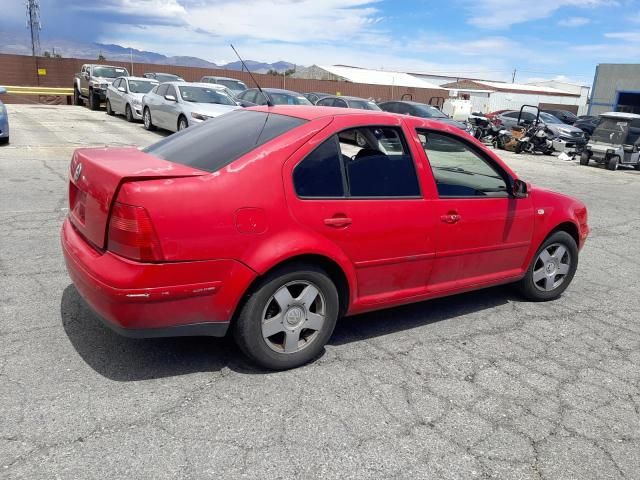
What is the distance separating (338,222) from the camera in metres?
3.31

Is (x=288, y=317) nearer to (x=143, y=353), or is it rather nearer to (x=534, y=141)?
(x=143, y=353)

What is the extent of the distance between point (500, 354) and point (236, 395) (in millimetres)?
1896

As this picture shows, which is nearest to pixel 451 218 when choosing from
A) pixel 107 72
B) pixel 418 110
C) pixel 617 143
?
pixel 418 110

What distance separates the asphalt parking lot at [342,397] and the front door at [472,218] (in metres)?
0.46

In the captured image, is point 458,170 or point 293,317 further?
point 458,170

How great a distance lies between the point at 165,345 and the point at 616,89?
1938 inches

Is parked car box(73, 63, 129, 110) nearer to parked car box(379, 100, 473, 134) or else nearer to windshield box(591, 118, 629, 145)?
parked car box(379, 100, 473, 134)

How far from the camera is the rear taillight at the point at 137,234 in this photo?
2.75m

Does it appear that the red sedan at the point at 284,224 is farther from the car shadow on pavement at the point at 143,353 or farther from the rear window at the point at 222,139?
the car shadow on pavement at the point at 143,353

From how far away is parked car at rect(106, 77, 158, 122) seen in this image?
18.0 metres

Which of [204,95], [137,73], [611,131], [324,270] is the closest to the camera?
[324,270]

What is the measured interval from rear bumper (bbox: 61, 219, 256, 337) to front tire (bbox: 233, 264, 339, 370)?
126 mm

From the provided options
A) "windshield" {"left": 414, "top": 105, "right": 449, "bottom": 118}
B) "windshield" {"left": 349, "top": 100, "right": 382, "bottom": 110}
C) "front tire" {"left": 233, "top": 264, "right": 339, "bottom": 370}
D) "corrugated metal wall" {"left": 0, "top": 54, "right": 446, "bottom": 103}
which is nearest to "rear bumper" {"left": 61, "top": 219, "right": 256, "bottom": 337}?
"front tire" {"left": 233, "top": 264, "right": 339, "bottom": 370}

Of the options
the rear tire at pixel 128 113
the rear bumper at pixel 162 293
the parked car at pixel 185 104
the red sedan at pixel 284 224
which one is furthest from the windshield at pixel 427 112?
the rear bumper at pixel 162 293
